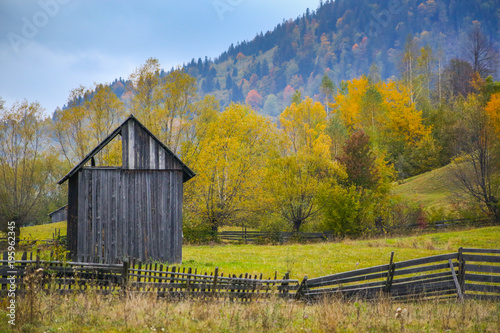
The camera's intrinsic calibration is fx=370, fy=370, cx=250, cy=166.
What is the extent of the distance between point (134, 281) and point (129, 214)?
8277mm

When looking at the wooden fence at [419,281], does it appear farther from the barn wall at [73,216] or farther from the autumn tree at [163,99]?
the autumn tree at [163,99]

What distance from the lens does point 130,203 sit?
696 inches

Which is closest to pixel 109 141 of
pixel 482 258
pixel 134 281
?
pixel 134 281

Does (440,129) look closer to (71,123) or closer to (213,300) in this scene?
(71,123)

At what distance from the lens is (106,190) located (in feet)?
57.3

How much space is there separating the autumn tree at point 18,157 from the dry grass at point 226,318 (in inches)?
1166

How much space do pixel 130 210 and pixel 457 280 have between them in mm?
13647

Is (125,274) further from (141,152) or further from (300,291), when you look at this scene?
(141,152)

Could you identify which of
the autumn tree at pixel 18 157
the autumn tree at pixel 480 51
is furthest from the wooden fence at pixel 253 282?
the autumn tree at pixel 480 51

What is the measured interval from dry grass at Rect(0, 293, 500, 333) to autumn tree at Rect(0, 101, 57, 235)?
29623mm

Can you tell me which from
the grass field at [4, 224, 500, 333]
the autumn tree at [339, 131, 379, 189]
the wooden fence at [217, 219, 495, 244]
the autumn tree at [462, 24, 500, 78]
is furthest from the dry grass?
the autumn tree at [462, 24, 500, 78]

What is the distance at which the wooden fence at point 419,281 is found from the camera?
10297mm

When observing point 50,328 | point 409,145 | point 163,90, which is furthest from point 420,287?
point 409,145

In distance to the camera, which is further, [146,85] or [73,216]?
[146,85]
